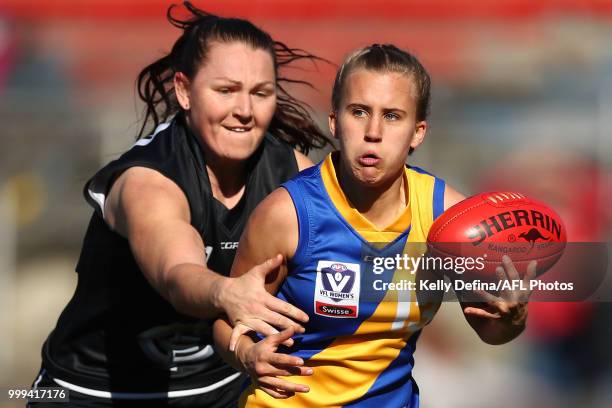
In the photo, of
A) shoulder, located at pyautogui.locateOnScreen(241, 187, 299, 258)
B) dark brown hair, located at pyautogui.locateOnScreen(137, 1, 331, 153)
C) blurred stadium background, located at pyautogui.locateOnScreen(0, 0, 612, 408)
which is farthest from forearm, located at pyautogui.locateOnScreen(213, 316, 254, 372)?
blurred stadium background, located at pyautogui.locateOnScreen(0, 0, 612, 408)

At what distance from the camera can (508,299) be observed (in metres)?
2.38

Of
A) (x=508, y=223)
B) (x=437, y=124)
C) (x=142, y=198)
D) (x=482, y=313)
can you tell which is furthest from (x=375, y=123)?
(x=437, y=124)

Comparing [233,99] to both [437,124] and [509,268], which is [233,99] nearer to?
[509,268]

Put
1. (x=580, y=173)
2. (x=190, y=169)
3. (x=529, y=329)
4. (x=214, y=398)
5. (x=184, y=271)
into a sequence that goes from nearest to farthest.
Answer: (x=184, y=271)
(x=190, y=169)
(x=214, y=398)
(x=529, y=329)
(x=580, y=173)

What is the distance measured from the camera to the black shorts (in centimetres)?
298

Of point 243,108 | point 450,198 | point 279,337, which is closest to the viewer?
point 279,337

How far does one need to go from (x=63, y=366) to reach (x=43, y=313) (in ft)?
10.1

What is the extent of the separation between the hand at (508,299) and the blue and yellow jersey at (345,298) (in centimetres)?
17

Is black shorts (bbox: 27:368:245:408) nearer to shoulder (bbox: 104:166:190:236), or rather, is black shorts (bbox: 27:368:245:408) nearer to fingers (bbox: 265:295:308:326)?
shoulder (bbox: 104:166:190:236)

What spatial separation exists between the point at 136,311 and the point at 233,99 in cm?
73

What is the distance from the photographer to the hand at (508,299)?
2.37 metres

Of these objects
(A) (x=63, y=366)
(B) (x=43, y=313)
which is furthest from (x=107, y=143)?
(A) (x=63, y=366)

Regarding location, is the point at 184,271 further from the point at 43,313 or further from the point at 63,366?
the point at 43,313

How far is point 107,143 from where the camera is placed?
620 centimetres
